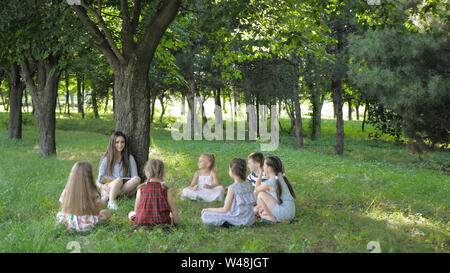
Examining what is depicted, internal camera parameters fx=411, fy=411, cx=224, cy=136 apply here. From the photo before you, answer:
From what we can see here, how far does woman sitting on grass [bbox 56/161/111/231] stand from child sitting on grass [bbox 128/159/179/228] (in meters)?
0.67

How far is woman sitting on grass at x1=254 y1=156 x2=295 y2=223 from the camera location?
662cm

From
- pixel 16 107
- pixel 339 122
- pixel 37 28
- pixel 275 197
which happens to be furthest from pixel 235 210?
pixel 16 107

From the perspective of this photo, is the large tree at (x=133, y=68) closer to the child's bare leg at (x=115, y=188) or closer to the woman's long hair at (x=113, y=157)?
the woman's long hair at (x=113, y=157)

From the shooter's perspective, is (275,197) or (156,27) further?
(156,27)

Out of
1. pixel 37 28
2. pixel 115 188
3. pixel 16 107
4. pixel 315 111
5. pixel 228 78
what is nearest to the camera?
pixel 115 188

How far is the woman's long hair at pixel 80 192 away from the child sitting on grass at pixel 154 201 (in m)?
0.69

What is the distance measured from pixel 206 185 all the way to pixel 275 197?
208cm

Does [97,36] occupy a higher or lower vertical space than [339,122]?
higher

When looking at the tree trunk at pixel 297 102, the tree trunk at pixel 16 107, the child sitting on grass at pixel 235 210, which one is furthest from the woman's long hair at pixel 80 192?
the tree trunk at pixel 297 102

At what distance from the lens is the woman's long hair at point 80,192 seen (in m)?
5.66

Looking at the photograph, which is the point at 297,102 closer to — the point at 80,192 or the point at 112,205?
the point at 112,205

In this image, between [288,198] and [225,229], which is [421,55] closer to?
[288,198]

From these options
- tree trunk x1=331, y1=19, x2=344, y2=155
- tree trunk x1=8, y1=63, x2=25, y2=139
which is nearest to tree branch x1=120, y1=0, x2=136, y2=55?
tree trunk x1=331, y1=19, x2=344, y2=155

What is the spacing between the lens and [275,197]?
22.0 feet
